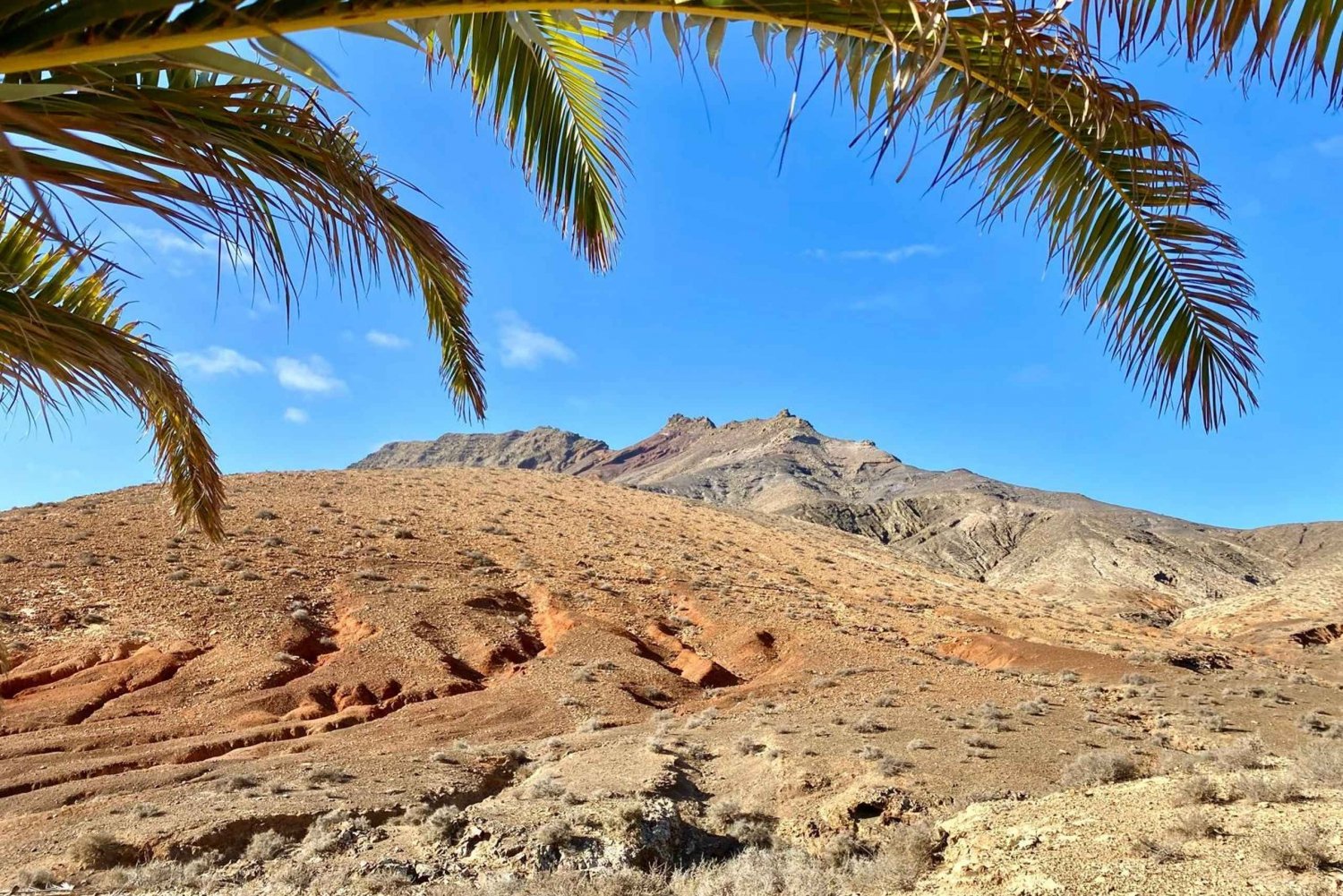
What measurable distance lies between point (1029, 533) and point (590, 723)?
50369mm

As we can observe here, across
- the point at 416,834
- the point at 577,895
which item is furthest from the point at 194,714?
the point at 577,895

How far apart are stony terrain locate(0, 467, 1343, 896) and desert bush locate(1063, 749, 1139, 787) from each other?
7 centimetres

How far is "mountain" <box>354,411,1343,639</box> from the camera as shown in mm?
34397

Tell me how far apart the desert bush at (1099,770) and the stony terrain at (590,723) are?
73mm

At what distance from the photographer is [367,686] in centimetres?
1348

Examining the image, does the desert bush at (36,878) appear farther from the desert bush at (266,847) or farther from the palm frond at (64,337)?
the palm frond at (64,337)

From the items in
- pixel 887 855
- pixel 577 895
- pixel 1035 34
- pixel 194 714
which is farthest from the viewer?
pixel 194 714

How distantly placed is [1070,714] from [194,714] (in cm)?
1346

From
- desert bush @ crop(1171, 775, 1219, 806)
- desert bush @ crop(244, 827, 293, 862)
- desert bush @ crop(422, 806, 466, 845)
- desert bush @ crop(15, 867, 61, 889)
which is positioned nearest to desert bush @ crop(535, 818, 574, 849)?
desert bush @ crop(422, 806, 466, 845)

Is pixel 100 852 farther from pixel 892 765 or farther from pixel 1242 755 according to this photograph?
pixel 1242 755

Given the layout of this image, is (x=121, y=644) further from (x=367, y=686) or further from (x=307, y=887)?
(x=307, y=887)

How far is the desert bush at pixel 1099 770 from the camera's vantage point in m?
8.20

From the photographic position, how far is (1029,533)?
54.9 meters

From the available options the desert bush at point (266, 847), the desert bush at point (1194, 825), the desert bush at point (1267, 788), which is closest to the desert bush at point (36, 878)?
the desert bush at point (266, 847)
